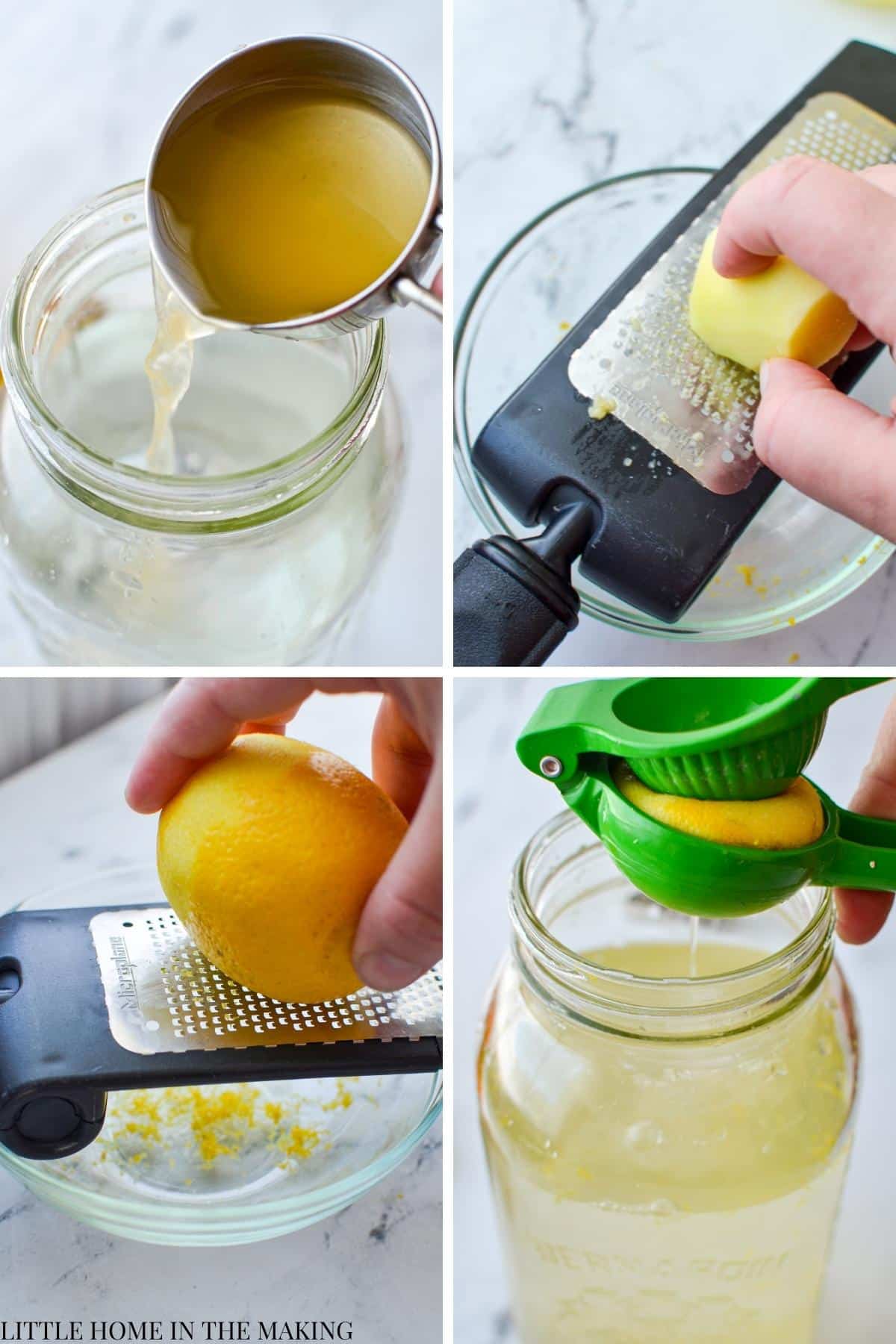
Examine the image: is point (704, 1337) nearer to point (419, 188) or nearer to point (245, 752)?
point (245, 752)

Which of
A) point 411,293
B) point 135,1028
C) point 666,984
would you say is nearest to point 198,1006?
point 135,1028

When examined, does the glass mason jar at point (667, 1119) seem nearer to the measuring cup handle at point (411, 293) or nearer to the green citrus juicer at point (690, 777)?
the green citrus juicer at point (690, 777)

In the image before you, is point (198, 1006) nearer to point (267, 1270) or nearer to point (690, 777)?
point (267, 1270)

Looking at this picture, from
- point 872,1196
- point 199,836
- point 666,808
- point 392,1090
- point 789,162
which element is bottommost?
point 392,1090

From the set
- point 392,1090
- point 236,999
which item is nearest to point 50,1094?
point 236,999

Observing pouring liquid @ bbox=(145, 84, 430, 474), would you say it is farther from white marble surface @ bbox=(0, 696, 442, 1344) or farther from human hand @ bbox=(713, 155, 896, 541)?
white marble surface @ bbox=(0, 696, 442, 1344)

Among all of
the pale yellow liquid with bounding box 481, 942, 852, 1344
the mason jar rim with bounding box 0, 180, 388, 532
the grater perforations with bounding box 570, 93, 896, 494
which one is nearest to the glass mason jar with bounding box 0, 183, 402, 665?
the mason jar rim with bounding box 0, 180, 388, 532
